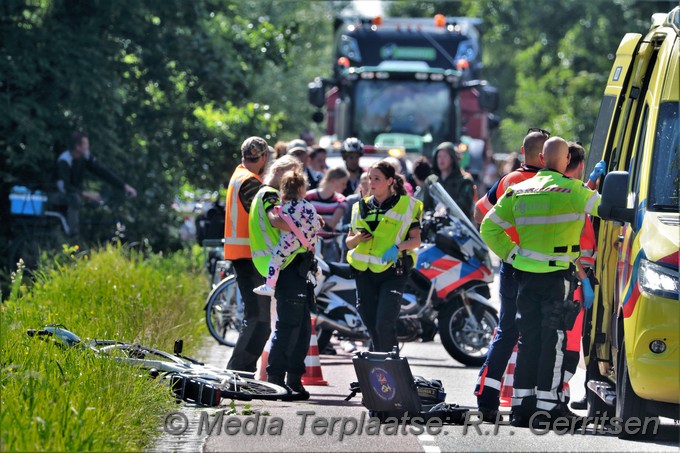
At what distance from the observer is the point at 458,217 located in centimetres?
1385

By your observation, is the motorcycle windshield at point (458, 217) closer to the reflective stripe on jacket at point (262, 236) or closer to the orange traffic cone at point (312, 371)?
the orange traffic cone at point (312, 371)

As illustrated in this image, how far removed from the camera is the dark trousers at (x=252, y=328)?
1142 centimetres

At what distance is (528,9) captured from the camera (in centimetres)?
6141

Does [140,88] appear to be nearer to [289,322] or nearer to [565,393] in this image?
[289,322]

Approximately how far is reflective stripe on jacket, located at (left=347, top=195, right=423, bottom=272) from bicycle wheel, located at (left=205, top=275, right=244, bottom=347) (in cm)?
298

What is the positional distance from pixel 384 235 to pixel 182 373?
6.71 feet

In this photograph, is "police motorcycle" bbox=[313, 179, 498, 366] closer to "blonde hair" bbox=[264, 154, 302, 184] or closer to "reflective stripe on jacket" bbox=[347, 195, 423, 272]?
"reflective stripe on jacket" bbox=[347, 195, 423, 272]

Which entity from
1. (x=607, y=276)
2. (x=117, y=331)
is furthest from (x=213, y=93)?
(x=607, y=276)

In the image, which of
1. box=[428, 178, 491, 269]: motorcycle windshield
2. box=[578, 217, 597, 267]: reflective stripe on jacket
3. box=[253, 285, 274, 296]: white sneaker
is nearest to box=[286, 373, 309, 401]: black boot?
box=[253, 285, 274, 296]: white sneaker

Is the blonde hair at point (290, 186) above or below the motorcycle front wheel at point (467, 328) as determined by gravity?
above

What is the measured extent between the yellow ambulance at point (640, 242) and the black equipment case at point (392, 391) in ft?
3.45

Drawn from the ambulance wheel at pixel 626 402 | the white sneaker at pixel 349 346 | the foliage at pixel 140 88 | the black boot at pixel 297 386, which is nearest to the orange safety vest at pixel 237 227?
the black boot at pixel 297 386

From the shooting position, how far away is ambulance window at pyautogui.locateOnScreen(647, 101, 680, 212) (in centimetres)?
903

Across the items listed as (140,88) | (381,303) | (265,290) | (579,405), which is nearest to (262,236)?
(265,290)
